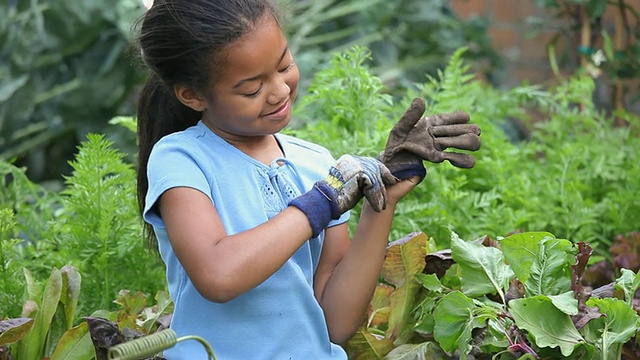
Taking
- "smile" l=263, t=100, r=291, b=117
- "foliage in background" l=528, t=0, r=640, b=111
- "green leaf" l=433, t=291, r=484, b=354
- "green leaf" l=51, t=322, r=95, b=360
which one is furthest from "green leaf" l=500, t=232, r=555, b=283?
"foliage in background" l=528, t=0, r=640, b=111

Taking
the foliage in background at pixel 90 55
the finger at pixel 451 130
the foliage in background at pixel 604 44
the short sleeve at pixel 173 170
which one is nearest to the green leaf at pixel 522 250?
the finger at pixel 451 130

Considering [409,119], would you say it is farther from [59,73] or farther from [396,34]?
[59,73]

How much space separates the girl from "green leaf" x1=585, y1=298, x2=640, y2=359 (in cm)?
42

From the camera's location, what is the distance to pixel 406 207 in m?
2.74

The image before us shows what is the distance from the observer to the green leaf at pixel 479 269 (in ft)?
6.56

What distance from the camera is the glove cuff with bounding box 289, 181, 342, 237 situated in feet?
→ 5.63

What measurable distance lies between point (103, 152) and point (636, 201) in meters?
1.63

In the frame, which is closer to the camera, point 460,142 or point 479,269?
point 460,142

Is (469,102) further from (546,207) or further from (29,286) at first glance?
(29,286)

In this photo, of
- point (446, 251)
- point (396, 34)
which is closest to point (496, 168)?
point (446, 251)

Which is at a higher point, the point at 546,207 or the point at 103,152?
the point at 103,152

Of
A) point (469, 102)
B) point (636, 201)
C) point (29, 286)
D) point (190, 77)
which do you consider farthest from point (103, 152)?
point (636, 201)

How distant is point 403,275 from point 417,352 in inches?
7.8

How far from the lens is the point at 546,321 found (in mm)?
1830
